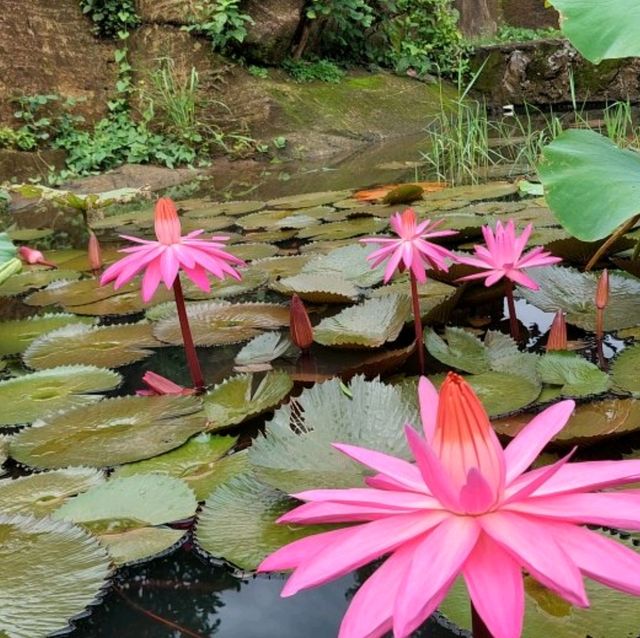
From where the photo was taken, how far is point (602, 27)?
125 centimetres

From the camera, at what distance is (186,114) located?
539cm

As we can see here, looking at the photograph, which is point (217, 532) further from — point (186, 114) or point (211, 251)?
point (186, 114)

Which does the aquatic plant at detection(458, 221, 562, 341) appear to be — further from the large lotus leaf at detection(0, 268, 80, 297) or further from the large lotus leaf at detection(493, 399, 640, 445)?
the large lotus leaf at detection(0, 268, 80, 297)

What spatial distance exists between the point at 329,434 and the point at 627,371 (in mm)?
506

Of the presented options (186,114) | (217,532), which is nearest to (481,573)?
(217,532)

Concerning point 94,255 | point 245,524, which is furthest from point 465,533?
point 94,255

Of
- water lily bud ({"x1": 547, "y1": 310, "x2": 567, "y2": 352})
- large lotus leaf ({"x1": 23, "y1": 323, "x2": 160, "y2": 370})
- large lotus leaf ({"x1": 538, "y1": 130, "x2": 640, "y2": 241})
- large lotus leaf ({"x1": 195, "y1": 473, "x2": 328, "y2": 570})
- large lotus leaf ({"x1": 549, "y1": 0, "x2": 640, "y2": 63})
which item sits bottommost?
large lotus leaf ({"x1": 23, "y1": 323, "x2": 160, "y2": 370})

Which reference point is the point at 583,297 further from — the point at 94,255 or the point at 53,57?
the point at 53,57

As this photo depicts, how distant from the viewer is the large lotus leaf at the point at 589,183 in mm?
1021

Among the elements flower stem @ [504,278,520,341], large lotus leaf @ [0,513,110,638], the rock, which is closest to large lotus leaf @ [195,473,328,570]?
large lotus leaf @ [0,513,110,638]

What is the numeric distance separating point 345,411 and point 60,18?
594cm

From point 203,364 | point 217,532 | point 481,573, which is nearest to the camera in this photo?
point 481,573

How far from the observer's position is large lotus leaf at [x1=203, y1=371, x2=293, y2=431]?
42.9 inches

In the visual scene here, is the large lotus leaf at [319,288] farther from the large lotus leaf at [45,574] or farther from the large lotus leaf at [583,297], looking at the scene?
the large lotus leaf at [45,574]
